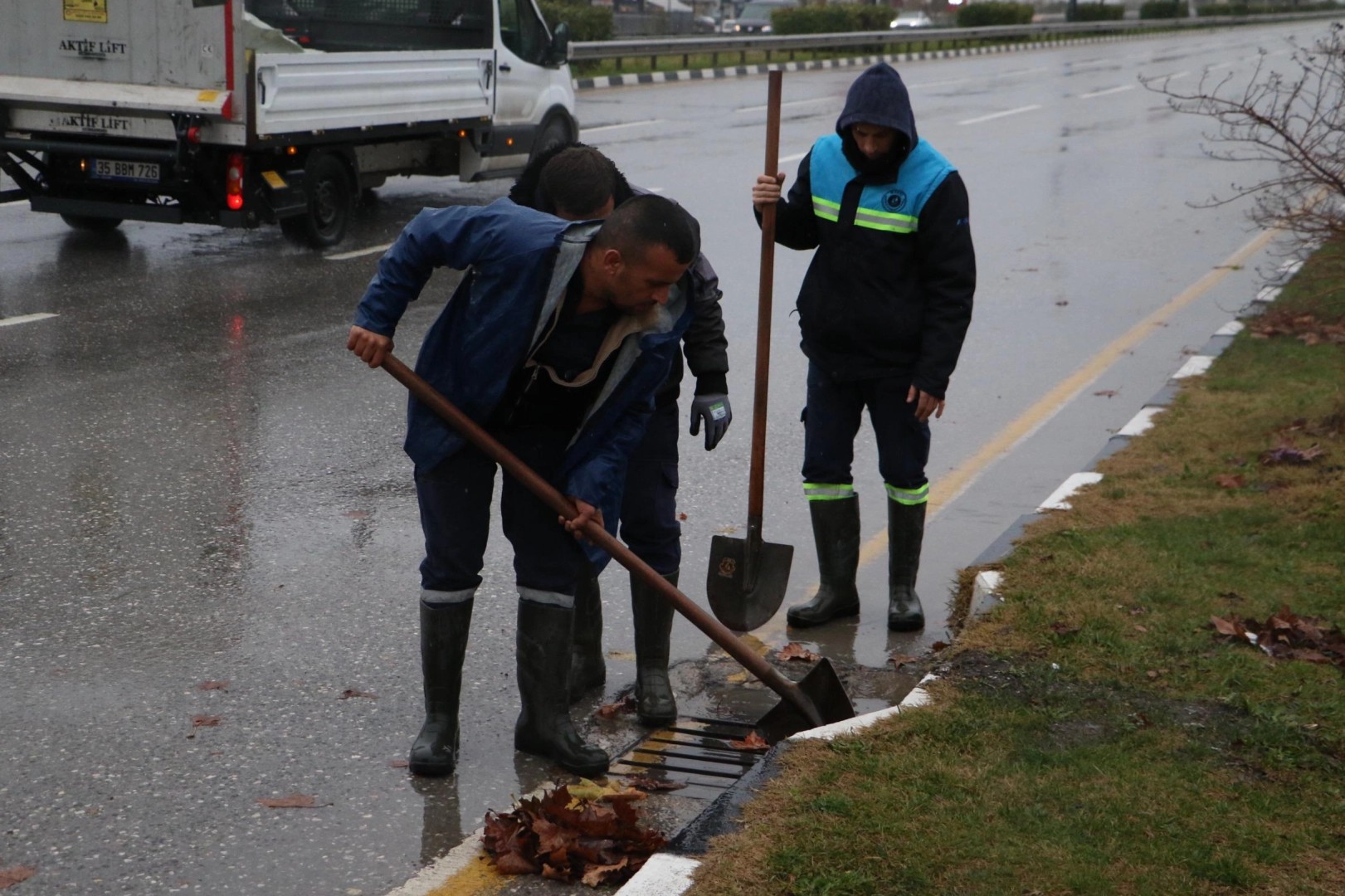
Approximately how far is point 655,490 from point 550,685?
71 centimetres

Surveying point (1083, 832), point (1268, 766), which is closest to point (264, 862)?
point (1083, 832)

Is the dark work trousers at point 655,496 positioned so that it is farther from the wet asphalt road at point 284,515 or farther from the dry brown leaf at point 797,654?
the dry brown leaf at point 797,654

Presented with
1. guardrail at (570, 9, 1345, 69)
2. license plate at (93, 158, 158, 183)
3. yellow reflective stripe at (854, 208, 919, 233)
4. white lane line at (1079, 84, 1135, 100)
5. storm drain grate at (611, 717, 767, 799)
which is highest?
guardrail at (570, 9, 1345, 69)

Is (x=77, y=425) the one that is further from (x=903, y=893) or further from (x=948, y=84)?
(x=948, y=84)

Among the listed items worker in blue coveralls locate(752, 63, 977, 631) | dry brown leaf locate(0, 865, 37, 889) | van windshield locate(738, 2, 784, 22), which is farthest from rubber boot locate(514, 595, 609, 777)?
van windshield locate(738, 2, 784, 22)

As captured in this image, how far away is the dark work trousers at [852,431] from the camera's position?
5438 mm

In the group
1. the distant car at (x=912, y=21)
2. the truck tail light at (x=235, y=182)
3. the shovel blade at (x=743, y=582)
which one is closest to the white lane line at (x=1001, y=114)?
the truck tail light at (x=235, y=182)

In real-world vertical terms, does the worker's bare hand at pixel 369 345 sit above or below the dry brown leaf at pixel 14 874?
above

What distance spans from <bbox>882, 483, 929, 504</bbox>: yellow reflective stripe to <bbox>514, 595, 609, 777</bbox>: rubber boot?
63.9 inches

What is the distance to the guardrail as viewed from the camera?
91.3 ft

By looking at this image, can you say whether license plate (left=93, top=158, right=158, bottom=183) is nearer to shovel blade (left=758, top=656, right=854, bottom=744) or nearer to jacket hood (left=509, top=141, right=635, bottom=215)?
jacket hood (left=509, top=141, right=635, bottom=215)

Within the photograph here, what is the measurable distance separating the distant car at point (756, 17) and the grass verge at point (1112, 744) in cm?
3962

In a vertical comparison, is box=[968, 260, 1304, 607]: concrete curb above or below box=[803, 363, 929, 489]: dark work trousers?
below

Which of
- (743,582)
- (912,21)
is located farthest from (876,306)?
(912,21)
